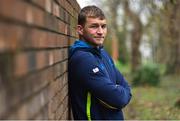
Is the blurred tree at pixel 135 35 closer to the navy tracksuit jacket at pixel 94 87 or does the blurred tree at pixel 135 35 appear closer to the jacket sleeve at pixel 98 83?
the navy tracksuit jacket at pixel 94 87

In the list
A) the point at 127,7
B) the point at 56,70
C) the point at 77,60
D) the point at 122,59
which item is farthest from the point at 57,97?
the point at 122,59

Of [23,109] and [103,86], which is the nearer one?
[23,109]

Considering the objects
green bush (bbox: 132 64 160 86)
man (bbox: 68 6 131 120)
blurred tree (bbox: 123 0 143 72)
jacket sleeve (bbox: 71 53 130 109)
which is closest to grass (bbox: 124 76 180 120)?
green bush (bbox: 132 64 160 86)

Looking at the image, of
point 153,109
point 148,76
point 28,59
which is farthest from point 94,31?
point 148,76

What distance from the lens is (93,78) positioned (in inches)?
157

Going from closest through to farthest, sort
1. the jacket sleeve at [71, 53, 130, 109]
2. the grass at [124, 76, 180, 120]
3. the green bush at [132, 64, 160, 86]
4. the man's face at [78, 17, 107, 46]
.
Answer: the jacket sleeve at [71, 53, 130, 109]
the man's face at [78, 17, 107, 46]
the grass at [124, 76, 180, 120]
the green bush at [132, 64, 160, 86]

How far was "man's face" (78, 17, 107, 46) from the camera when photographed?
4387 millimetres

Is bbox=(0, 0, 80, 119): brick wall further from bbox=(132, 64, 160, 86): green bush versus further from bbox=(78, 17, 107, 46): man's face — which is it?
bbox=(132, 64, 160, 86): green bush

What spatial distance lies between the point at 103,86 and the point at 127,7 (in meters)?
24.6

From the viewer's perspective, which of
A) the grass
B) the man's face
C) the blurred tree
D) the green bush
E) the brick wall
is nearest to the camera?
the brick wall

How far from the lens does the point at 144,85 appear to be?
23062 mm

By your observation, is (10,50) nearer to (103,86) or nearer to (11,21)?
(11,21)

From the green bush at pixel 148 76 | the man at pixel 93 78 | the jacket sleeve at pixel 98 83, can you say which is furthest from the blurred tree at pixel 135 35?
the jacket sleeve at pixel 98 83

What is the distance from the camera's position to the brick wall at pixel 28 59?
1974 millimetres
